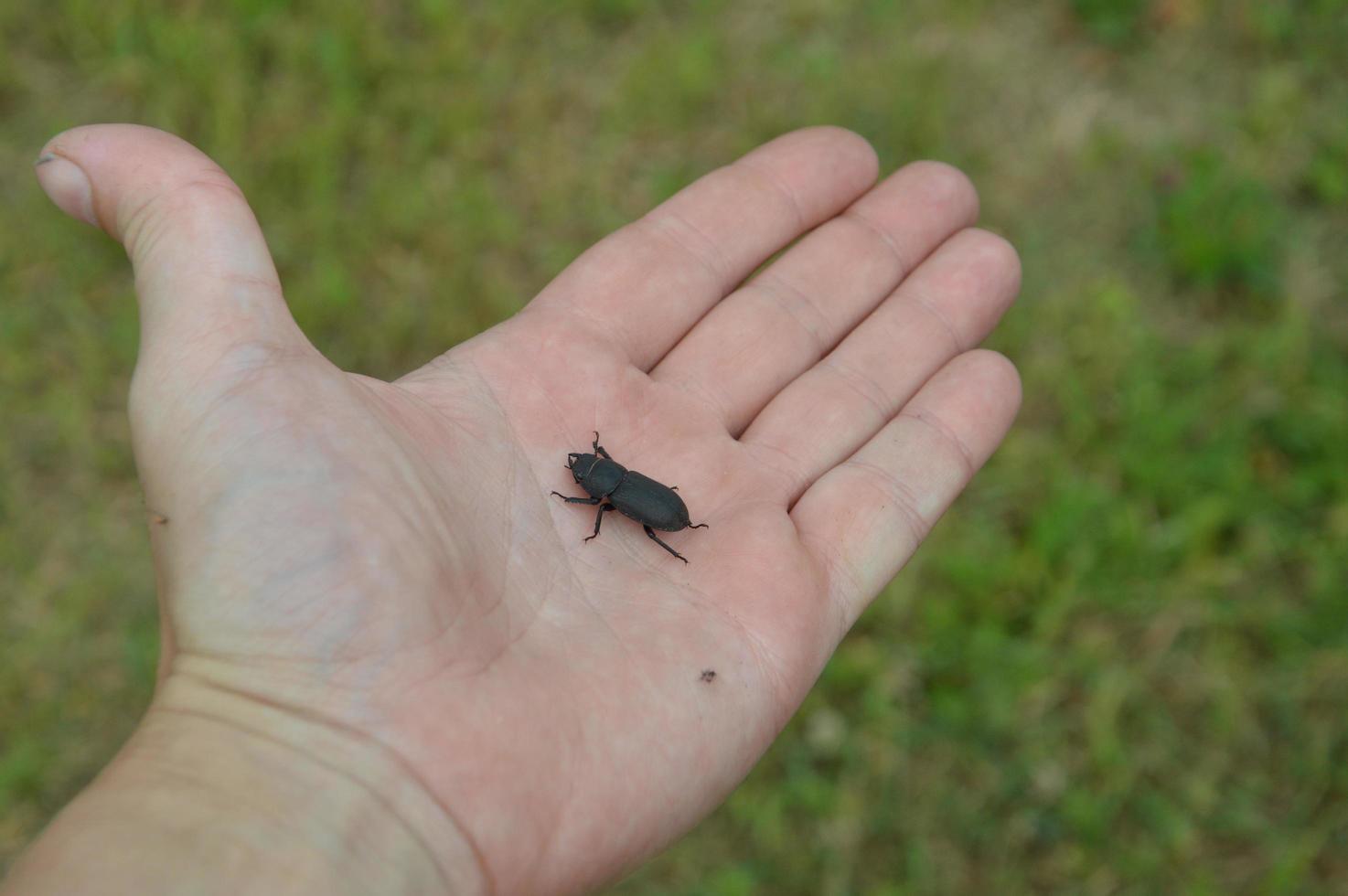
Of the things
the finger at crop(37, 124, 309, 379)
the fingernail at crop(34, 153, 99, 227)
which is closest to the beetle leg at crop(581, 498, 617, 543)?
the finger at crop(37, 124, 309, 379)

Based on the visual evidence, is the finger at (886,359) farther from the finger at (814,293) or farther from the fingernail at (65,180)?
the fingernail at (65,180)

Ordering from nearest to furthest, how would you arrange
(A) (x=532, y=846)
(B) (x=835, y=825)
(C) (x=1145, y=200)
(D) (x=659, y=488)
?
(A) (x=532, y=846)
(D) (x=659, y=488)
(B) (x=835, y=825)
(C) (x=1145, y=200)

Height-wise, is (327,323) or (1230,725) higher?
(327,323)

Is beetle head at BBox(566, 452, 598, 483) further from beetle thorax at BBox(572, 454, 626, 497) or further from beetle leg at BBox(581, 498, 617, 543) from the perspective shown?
beetle leg at BBox(581, 498, 617, 543)

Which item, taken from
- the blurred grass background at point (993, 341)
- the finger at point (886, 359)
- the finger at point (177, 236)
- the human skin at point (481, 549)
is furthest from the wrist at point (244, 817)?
the blurred grass background at point (993, 341)

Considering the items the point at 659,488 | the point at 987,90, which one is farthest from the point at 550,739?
the point at 987,90

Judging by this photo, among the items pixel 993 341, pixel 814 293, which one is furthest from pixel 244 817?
pixel 993 341

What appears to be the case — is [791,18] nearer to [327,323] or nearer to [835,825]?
[327,323]
